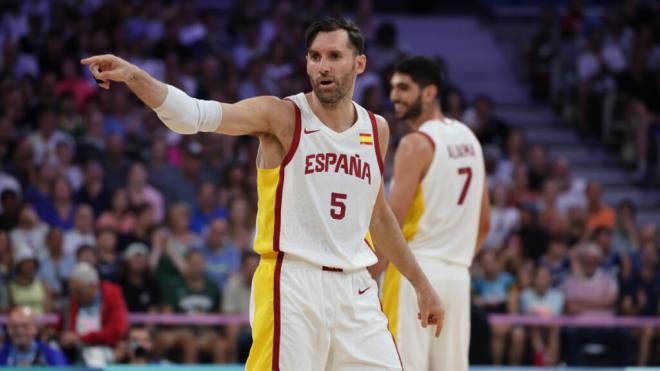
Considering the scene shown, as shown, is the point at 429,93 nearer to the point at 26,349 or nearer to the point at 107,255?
the point at 26,349

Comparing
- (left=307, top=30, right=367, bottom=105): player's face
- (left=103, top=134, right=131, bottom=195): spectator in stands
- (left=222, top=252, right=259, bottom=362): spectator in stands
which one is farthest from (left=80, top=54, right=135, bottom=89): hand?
(left=103, top=134, right=131, bottom=195): spectator in stands

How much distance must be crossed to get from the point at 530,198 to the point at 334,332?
28.9ft

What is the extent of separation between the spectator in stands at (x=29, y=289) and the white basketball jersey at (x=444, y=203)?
16.4 ft

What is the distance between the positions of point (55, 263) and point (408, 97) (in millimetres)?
5397

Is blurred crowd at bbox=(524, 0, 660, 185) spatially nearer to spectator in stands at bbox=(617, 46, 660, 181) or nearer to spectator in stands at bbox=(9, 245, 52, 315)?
spectator in stands at bbox=(617, 46, 660, 181)

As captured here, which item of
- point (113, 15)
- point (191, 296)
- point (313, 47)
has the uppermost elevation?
point (113, 15)

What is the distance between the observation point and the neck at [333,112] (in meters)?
5.34

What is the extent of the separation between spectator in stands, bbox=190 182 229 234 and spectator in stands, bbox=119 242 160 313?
53.2 inches

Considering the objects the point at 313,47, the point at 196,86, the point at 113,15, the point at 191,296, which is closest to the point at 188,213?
the point at 191,296

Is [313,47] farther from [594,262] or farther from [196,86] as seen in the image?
[196,86]

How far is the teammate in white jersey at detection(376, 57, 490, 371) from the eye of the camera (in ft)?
21.7

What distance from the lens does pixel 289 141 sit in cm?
520

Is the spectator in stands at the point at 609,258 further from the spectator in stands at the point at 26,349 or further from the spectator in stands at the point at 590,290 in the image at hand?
the spectator in stands at the point at 26,349

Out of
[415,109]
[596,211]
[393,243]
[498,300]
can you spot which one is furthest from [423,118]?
[596,211]
